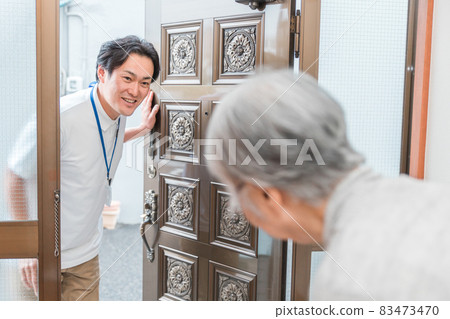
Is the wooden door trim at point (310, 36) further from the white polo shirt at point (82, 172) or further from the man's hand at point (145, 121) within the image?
the white polo shirt at point (82, 172)

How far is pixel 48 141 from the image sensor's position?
56.5 inches

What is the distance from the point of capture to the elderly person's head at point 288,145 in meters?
0.65

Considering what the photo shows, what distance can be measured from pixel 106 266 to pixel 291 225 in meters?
1.05

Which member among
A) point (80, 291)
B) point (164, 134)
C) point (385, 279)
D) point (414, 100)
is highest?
point (414, 100)

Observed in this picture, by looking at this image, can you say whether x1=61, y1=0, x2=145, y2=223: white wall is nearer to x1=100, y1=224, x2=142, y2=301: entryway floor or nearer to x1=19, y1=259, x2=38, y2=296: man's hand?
x1=100, y1=224, x2=142, y2=301: entryway floor

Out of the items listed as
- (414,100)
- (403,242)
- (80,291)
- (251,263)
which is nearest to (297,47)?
(414,100)

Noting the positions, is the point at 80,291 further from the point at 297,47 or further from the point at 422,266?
the point at 422,266

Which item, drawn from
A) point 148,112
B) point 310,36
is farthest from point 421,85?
point 148,112

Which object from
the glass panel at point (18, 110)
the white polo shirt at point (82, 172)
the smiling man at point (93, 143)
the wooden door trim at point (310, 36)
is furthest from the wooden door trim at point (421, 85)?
the glass panel at point (18, 110)

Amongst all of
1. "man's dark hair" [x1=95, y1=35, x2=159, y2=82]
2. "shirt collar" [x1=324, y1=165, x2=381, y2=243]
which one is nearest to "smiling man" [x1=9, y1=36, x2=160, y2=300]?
"man's dark hair" [x1=95, y1=35, x2=159, y2=82]

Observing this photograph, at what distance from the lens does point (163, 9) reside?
151cm

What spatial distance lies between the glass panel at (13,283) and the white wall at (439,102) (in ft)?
4.41
